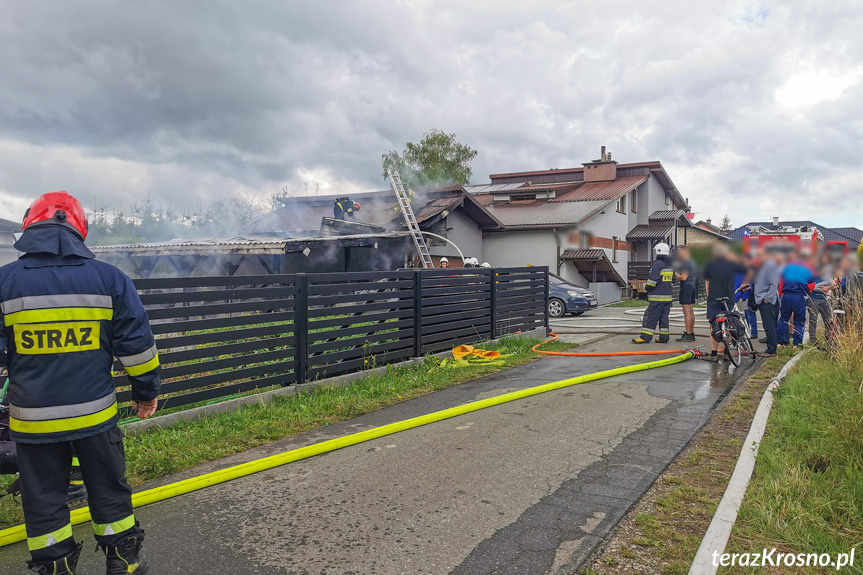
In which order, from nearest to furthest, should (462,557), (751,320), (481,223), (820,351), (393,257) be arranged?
(462,557) < (820,351) < (751,320) < (393,257) < (481,223)

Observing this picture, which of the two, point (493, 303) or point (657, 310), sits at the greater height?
point (493, 303)

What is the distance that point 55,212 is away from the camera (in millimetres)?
2885

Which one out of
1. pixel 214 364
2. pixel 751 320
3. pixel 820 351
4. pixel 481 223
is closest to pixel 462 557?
pixel 214 364

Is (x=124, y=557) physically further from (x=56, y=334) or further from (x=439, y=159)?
(x=439, y=159)

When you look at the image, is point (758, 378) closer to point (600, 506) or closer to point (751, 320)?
point (751, 320)

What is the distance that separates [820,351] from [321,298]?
21.8ft

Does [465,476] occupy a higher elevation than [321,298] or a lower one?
lower

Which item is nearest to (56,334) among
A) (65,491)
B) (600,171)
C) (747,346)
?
(65,491)

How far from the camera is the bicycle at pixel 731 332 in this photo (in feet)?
27.7

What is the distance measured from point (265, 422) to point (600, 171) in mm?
27120

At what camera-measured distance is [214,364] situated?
20.0ft

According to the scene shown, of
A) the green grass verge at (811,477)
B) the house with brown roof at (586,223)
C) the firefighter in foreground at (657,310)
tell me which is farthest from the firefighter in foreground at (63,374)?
the house with brown roof at (586,223)

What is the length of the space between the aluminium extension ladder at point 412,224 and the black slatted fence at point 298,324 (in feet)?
20.3

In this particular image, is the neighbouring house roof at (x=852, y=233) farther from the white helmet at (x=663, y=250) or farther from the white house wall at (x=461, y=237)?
the white house wall at (x=461, y=237)
